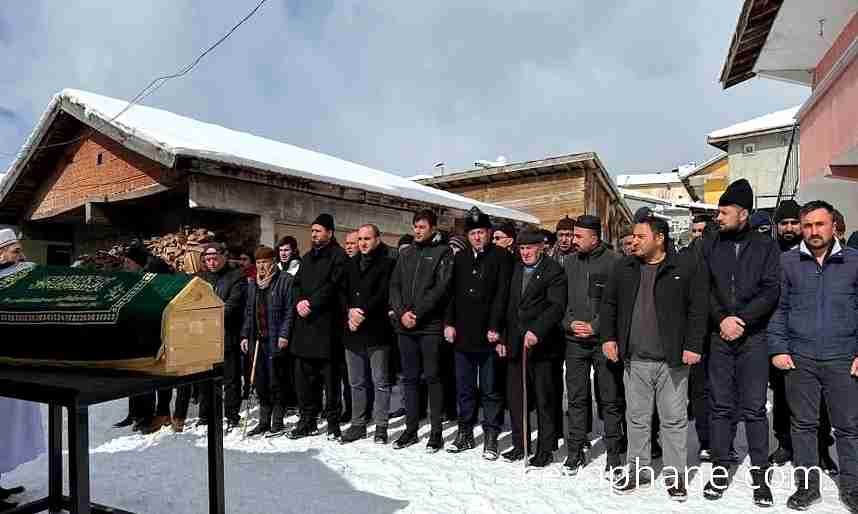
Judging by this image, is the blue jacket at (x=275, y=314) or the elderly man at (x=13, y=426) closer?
the elderly man at (x=13, y=426)

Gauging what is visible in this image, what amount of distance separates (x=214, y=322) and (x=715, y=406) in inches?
137

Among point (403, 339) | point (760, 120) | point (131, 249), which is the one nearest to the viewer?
point (403, 339)

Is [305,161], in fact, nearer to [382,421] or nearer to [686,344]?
[382,421]

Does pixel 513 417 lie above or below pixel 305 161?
below

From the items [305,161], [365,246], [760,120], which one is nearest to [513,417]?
[365,246]

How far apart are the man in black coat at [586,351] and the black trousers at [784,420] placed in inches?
52.6

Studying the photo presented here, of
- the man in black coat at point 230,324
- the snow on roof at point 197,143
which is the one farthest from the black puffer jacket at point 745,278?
the snow on roof at point 197,143

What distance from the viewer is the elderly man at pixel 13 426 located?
4.09 m

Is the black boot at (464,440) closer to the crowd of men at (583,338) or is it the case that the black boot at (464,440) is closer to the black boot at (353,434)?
the crowd of men at (583,338)

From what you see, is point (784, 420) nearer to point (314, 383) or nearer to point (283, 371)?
point (314, 383)

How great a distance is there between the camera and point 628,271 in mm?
4336

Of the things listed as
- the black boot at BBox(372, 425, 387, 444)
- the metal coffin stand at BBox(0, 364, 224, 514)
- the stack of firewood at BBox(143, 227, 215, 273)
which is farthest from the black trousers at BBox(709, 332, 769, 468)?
the stack of firewood at BBox(143, 227, 215, 273)

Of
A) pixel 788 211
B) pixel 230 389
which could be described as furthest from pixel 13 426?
pixel 788 211

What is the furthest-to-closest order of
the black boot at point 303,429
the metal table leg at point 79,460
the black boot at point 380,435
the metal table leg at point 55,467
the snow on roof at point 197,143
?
the snow on roof at point 197,143 < the black boot at point 303,429 < the black boot at point 380,435 < the metal table leg at point 55,467 < the metal table leg at point 79,460
